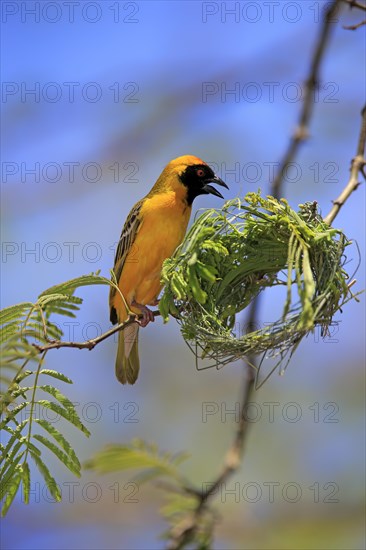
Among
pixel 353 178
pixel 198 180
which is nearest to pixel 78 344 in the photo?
pixel 353 178

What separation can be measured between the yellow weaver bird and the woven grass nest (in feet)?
3.84

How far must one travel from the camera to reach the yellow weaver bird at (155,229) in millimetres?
4754

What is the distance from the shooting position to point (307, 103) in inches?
155

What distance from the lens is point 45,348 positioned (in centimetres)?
296

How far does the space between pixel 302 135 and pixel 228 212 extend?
69 centimetres

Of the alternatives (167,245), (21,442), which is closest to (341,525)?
(167,245)

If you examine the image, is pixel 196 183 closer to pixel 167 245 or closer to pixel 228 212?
pixel 167 245

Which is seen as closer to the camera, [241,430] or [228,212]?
[241,430]

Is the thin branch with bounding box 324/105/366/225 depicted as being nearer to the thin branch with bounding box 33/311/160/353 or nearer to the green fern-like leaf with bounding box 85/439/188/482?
the thin branch with bounding box 33/311/160/353

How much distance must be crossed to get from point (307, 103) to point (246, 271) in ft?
3.36

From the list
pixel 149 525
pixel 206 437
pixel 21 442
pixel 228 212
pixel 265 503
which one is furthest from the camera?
pixel 206 437

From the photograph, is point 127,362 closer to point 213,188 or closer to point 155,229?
point 155,229

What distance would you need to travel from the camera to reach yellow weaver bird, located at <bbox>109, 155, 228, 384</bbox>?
4.75 m

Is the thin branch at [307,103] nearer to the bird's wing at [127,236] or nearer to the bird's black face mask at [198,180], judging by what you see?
the bird's black face mask at [198,180]
